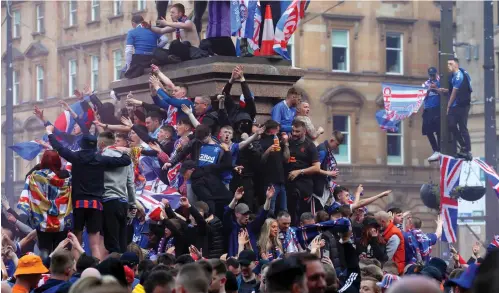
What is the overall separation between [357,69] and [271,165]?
173 ft

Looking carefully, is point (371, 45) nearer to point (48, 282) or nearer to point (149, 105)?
point (149, 105)

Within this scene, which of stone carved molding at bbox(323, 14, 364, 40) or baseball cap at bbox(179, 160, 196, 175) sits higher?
stone carved molding at bbox(323, 14, 364, 40)

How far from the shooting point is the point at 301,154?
20.4 metres

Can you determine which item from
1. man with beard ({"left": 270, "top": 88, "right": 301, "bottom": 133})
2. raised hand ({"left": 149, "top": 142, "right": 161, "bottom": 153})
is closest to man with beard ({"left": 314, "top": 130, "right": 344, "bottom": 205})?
man with beard ({"left": 270, "top": 88, "right": 301, "bottom": 133})

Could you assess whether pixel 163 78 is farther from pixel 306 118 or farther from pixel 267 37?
pixel 306 118

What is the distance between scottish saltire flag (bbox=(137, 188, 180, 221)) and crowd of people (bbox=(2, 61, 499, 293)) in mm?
20

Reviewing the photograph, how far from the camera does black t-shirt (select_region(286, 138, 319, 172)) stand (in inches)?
803

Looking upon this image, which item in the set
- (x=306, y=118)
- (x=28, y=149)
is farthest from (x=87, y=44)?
(x=306, y=118)

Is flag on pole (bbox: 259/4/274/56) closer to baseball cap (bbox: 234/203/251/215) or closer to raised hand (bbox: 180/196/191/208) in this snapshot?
baseball cap (bbox: 234/203/251/215)

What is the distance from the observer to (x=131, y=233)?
64.4 ft

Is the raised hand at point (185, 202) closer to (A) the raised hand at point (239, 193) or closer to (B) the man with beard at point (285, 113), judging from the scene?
(A) the raised hand at point (239, 193)

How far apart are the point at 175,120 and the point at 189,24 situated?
151 centimetres

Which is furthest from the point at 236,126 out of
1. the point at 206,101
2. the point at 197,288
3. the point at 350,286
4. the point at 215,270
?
the point at 197,288

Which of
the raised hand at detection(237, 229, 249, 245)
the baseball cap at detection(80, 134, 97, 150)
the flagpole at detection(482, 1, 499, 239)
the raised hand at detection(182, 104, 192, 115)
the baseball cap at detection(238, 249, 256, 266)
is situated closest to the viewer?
the baseball cap at detection(238, 249, 256, 266)
